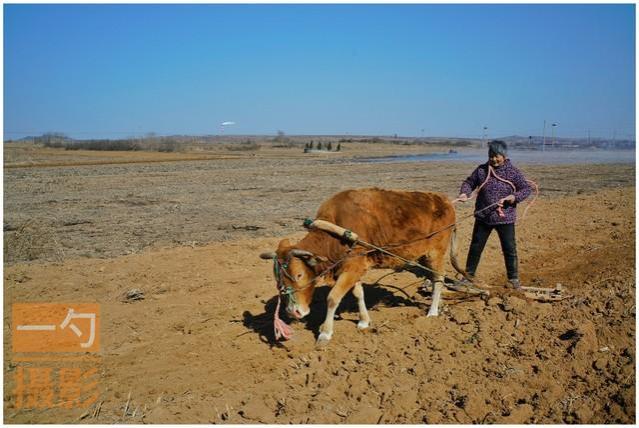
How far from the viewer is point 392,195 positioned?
7211mm

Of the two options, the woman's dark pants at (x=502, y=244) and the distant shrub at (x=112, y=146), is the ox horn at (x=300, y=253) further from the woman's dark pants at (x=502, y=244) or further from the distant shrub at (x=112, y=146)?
the distant shrub at (x=112, y=146)

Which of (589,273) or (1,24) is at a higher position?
(1,24)

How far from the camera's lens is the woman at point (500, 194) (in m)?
7.45

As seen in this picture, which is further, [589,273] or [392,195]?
[589,273]

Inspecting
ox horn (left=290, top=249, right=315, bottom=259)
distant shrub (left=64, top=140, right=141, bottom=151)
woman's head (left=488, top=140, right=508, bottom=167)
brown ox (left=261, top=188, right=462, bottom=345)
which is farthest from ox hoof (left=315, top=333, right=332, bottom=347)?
distant shrub (left=64, top=140, right=141, bottom=151)

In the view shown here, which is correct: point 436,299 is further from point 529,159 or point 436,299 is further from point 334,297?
point 529,159

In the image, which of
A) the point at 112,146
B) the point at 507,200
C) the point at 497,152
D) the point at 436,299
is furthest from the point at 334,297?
the point at 112,146

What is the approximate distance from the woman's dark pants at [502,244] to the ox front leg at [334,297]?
2118 mm

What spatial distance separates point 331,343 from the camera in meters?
6.67

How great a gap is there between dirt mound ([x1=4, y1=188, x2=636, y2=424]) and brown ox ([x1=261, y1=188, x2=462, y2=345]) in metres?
0.62

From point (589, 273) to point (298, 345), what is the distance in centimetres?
533

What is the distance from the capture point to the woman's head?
7.40 metres

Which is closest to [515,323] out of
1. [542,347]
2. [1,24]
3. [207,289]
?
[542,347]

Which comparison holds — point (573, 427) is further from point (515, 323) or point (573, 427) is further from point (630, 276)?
point (630, 276)
